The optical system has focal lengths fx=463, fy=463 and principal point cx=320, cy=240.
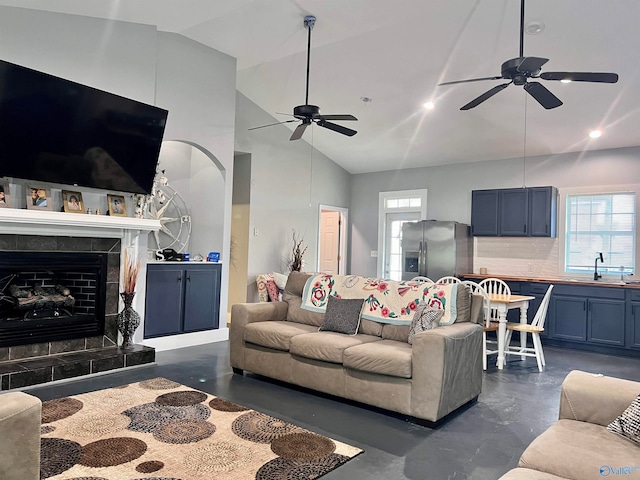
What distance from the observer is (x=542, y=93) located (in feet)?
11.2

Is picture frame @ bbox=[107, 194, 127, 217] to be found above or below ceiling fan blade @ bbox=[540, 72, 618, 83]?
below

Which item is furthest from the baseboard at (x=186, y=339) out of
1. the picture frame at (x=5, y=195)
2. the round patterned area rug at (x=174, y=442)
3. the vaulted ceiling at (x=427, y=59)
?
the vaulted ceiling at (x=427, y=59)

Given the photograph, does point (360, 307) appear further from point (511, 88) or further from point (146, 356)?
point (511, 88)

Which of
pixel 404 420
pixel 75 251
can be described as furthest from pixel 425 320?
pixel 75 251

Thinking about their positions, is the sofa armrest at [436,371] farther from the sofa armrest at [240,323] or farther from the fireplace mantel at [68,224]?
the fireplace mantel at [68,224]

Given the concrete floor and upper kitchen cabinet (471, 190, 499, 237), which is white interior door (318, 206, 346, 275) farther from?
the concrete floor

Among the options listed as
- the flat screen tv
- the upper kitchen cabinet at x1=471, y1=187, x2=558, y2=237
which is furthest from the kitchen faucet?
the flat screen tv

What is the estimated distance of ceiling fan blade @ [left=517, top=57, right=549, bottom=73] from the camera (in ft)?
10.2

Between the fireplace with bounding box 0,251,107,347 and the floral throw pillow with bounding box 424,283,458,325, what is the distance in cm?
324

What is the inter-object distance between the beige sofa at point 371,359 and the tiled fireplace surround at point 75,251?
1.27 metres

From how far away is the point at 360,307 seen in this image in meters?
4.07

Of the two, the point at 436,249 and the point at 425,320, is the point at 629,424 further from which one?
the point at 436,249

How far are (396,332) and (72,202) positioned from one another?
10.6 ft

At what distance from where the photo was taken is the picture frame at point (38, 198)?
13.4 ft
